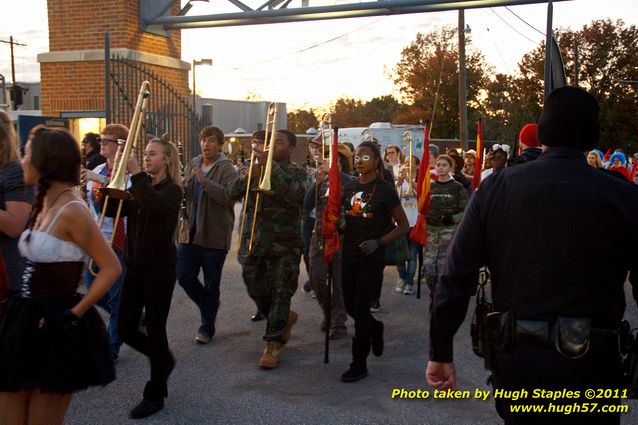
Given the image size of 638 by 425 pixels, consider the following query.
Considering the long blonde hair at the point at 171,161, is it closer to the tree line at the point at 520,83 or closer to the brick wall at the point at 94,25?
the brick wall at the point at 94,25

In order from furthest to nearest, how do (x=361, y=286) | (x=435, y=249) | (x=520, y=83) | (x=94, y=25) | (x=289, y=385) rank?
1. (x=520, y=83)
2. (x=94, y=25)
3. (x=435, y=249)
4. (x=361, y=286)
5. (x=289, y=385)

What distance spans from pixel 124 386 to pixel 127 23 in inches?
347

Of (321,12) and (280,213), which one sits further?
(321,12)

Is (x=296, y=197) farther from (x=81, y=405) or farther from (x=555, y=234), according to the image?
(x=555, y=234)

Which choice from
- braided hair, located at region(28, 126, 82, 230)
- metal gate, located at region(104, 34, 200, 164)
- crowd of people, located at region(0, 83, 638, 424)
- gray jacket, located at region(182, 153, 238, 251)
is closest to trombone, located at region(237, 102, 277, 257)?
crowd of people, located at region(0, 83, 638, 424)

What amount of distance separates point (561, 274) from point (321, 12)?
35.3 ft

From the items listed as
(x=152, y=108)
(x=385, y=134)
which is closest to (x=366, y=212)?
(x=152, y=108)

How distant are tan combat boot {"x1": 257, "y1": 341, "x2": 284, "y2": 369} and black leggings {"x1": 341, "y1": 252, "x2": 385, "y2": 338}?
2.49 ft

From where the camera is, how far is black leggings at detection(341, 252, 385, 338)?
564 cm

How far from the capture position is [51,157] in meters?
3.31

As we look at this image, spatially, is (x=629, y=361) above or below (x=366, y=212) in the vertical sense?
below

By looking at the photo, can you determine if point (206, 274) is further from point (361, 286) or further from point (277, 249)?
point (361, 286)

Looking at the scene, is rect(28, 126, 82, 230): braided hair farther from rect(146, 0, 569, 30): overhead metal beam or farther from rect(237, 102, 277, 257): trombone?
rect(146, 0, 569, 30): overhead metal beam

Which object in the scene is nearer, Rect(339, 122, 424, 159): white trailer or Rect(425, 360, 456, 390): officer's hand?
Rect(425, 360, 456, 390): officer's hand
